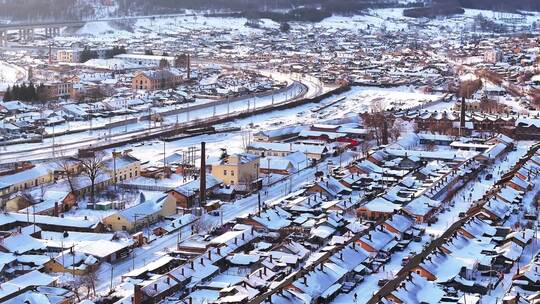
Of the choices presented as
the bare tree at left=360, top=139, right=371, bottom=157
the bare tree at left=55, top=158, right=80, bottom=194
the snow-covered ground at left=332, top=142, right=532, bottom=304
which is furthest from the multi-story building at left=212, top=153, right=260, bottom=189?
the snow-covered ground at left=332, top=142, right=532, bottom=304

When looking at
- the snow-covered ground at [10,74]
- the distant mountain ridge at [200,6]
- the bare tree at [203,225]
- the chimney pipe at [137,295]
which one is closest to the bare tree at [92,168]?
the bare tree at [203,225]

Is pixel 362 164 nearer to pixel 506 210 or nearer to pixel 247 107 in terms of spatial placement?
pixel 506 210

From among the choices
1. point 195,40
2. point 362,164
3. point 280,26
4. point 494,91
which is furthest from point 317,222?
point 280,26

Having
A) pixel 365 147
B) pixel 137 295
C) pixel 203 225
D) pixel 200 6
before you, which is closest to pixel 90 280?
pixel 137 295

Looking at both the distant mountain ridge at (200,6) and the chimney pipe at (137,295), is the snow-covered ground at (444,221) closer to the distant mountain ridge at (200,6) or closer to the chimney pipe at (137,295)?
the chimney pipe at (137,295)

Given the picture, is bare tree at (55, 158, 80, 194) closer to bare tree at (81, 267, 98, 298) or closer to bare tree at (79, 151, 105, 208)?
bare tree at (79, 151, 105, 208)

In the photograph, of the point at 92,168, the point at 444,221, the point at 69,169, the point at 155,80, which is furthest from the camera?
the point at 155,80

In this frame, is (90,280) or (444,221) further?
(444,221)

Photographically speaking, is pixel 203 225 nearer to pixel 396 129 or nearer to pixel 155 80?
pixel 396 129
